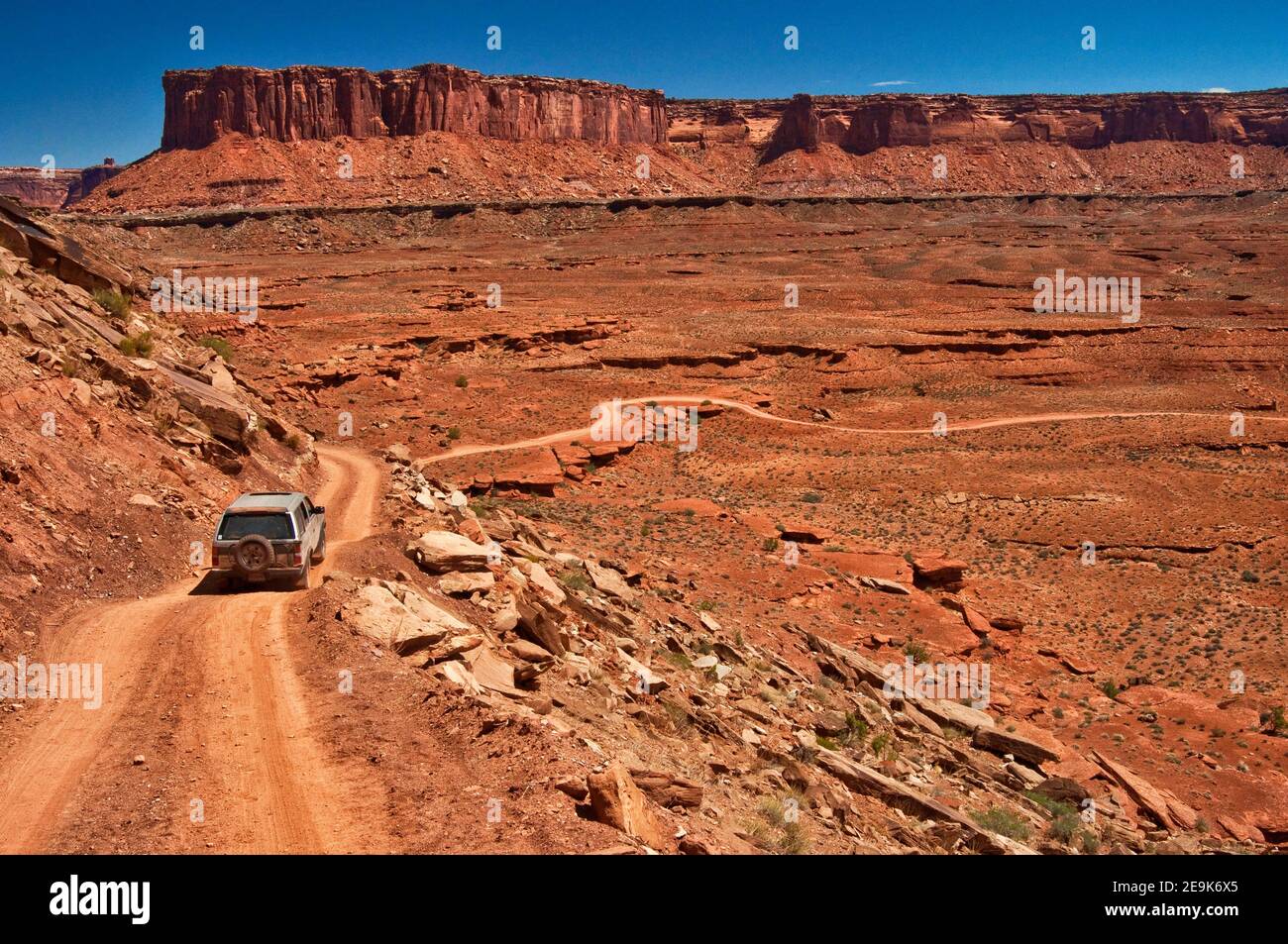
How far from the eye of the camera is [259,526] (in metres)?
13.3

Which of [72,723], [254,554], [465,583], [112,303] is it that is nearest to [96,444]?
[254,554]

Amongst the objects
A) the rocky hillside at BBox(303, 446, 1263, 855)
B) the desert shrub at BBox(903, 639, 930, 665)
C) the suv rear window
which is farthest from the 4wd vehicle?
the desert shrub at BBox(903, 639, 930, 665)

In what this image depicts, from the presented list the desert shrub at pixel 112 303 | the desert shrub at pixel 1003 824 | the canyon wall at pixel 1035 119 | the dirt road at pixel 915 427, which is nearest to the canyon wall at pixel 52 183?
the canyon wall at pixel 1035 119

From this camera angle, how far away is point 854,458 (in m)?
38.0

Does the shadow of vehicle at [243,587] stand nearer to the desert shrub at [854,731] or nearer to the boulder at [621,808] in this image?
the boulder at [621,808]

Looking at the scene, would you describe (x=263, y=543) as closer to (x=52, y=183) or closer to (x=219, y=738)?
(x=219, y=738)

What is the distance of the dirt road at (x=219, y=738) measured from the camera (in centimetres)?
742

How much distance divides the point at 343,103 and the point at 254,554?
12109 cm

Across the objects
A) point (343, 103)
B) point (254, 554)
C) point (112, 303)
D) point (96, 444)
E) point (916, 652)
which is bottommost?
point (916, 652)

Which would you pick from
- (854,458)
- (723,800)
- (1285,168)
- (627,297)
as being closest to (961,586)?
(854,458)

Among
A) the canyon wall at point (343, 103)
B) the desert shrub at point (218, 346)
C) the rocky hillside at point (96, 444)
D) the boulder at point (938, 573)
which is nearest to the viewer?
the rocky hillside at point (96, 444)

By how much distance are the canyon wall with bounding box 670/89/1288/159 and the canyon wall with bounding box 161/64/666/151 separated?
41619mm
